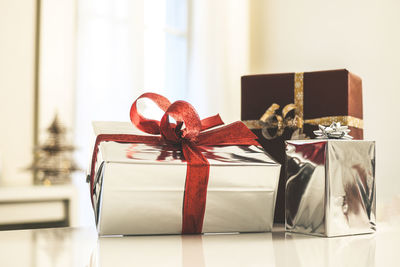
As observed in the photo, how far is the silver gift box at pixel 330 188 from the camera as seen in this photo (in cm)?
57

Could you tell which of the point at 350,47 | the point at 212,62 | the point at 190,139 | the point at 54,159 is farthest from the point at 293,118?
the point at 212,62

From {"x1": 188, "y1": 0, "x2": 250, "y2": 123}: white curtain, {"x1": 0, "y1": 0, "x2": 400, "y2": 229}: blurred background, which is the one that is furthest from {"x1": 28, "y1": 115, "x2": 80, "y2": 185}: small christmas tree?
{"x1": 188, "y1": 0, "x2": 250, "y2": 123}: white curtain

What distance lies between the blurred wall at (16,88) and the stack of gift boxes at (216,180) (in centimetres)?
134

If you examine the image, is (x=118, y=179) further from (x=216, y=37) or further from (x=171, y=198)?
(x=216, y=37)

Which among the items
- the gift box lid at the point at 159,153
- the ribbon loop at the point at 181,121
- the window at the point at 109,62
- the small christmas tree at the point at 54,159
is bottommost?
the small christmas tree at the point at 54,159

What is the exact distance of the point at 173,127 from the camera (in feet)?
2.08

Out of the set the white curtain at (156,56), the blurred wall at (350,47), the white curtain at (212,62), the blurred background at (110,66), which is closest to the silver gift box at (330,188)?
the blurred background at (110,66)

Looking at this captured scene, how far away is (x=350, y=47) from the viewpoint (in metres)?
2.20

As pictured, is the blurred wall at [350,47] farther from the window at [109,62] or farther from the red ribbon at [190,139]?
the red ribbon at [190,139]

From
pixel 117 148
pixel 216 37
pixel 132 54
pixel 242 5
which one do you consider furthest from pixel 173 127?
pixel 242 5

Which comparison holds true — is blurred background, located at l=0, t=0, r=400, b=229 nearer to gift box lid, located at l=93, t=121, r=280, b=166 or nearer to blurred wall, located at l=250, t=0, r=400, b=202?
blurred wall, located at l=250, t=0, r=400, b=202

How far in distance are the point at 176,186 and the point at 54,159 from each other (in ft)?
4.54

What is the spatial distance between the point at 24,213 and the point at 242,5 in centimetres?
176

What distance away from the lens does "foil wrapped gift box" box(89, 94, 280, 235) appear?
0.55 metres
